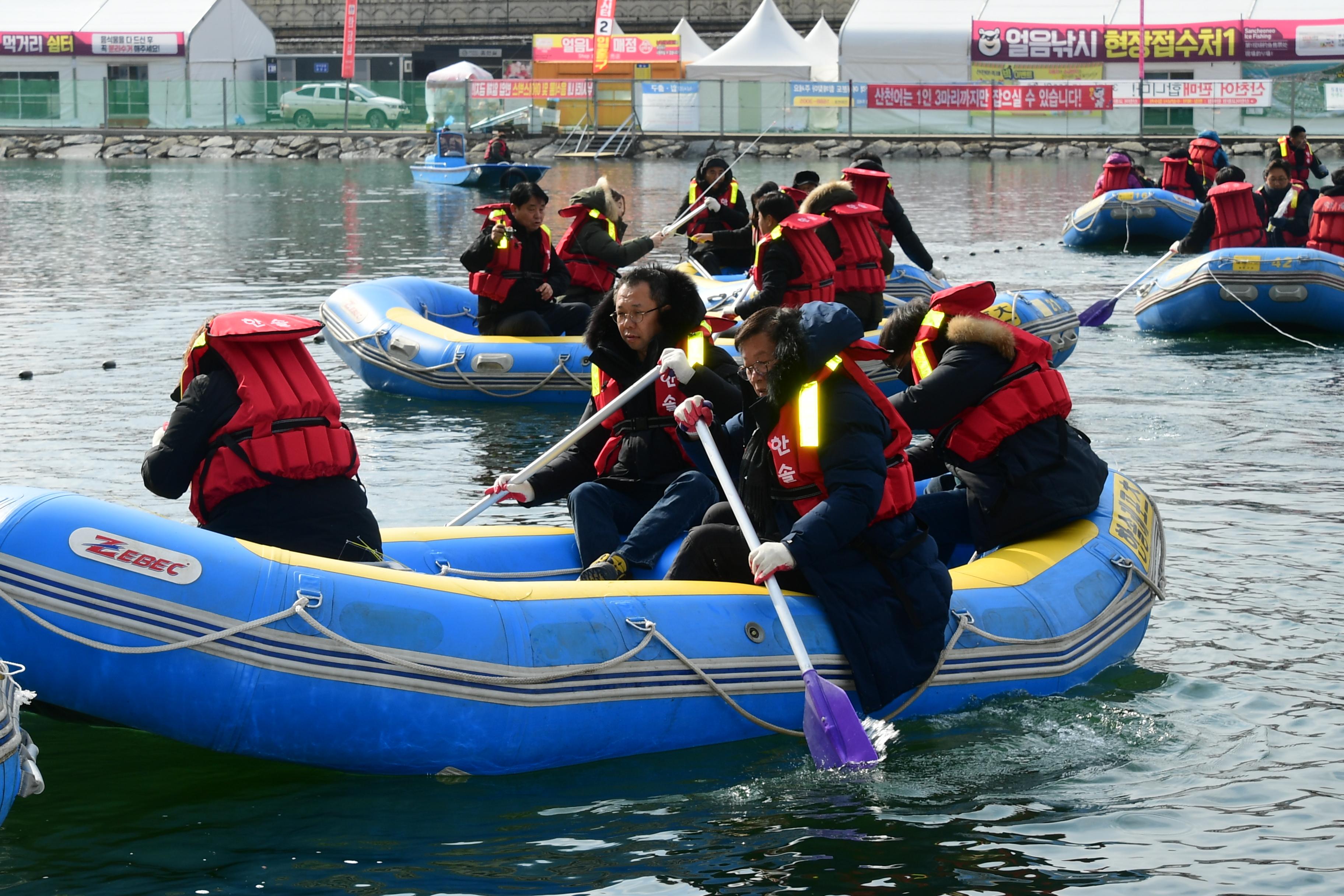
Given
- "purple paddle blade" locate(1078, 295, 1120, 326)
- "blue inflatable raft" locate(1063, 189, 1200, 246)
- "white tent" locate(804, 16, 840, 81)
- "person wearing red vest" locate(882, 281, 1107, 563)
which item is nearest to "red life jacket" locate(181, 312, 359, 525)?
"person wearing red vest" locate(882, 281, 1107, 563)

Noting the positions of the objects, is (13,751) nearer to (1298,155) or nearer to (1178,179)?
(1298,155)

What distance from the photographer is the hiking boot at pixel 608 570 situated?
19.0 feet

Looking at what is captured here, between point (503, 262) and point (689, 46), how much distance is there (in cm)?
3235

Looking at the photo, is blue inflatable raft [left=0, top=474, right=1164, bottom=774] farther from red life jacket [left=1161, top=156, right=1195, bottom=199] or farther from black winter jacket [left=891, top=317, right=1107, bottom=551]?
red life jacket [left=1161, top=156, right=1195, bottom=199]

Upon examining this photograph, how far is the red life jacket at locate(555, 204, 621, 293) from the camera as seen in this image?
37.1 feet

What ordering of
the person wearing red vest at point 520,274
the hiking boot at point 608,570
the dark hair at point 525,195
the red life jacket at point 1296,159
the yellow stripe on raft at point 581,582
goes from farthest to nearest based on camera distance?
1. the red life jacket at point 1296,159
2. the person wearing red vest at point 520,274
3. the dark hair at point 525,195
4. the hiking boot at point 608,570
5. the yellow stripe on raft at point 581,582

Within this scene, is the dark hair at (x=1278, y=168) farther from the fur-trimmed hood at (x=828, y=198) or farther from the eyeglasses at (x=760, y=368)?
the eyeglasses at (x=760, y=368)

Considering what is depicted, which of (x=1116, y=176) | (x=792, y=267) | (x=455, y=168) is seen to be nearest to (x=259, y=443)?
(x=792, y=267)

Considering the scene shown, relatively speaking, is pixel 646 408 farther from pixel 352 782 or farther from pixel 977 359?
pixel 352 782

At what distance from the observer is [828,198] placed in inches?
442

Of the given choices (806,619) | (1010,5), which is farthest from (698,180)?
(1010,5)

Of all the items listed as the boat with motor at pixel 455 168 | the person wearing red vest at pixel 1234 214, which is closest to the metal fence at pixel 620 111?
the boat with motor at pixel 455 168

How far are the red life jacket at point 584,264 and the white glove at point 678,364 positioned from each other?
5322 millimetres

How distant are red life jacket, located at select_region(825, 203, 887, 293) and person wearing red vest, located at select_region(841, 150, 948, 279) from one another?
1090mm
